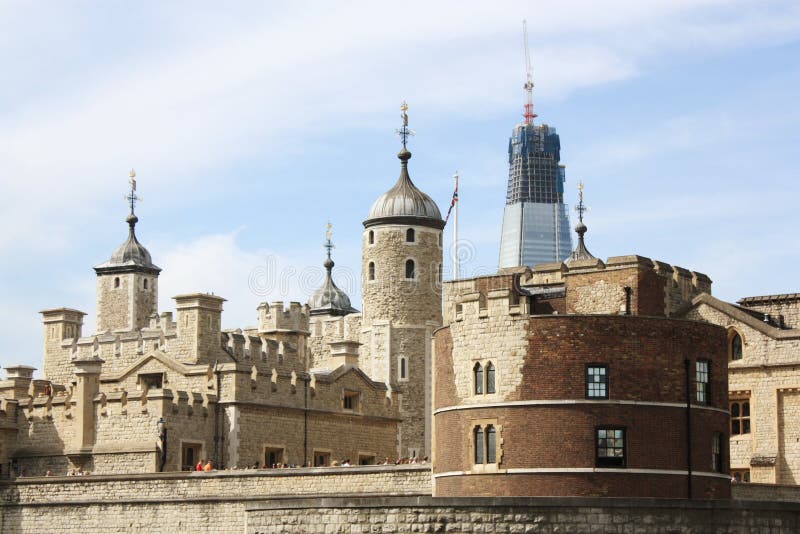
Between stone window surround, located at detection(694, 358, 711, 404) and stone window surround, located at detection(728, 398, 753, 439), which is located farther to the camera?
stone window surround, located at detection(728, 398, 753, 439)

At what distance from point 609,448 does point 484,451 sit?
3.20 meters

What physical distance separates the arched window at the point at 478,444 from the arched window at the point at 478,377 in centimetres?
96

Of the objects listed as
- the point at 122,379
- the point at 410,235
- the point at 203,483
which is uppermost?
the point at 410,235

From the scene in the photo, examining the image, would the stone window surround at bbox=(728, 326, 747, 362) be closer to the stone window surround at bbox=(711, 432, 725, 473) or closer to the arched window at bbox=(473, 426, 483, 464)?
the stone window surround at bbox=(711, 432, 725, 473)

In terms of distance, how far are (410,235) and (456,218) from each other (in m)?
5.41

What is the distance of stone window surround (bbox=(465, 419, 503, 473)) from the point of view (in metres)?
42.8

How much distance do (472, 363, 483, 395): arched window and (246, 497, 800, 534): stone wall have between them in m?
8.52

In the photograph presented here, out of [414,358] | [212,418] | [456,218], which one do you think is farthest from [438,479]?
[456,218]

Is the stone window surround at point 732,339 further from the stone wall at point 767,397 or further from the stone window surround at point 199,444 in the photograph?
the stone window surround at point 199,444

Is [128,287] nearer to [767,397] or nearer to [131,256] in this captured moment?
[131,256]

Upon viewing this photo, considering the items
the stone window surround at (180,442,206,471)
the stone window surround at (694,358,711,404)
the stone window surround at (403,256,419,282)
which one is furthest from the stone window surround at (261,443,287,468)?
the stone window surround at (694,358,711,404)

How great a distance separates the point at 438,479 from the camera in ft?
148

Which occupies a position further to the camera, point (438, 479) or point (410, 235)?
point (410, 235)

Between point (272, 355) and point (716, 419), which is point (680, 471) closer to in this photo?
A: point (716, 419)
